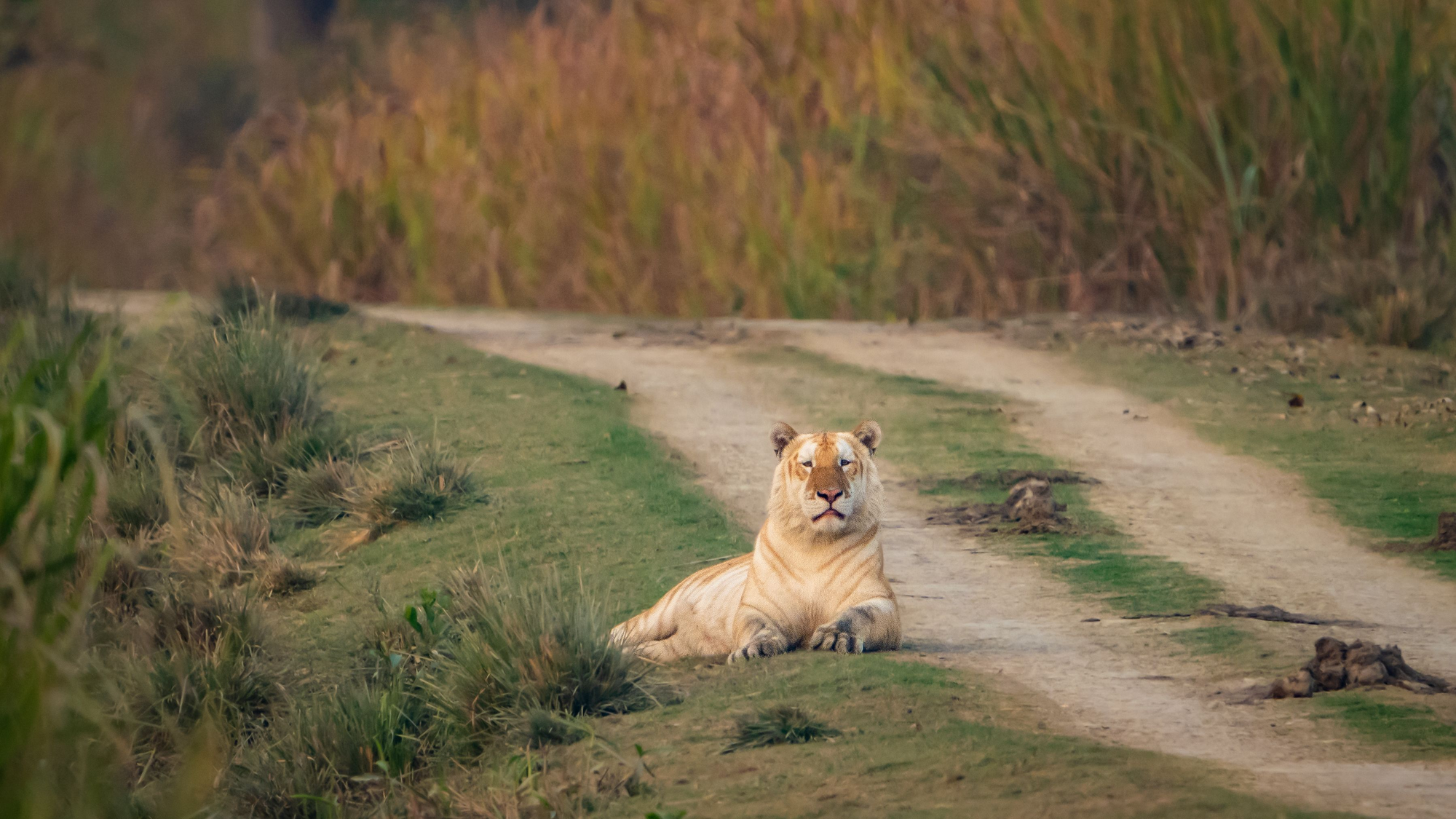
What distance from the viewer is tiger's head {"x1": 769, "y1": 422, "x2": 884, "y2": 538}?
17.6 ft

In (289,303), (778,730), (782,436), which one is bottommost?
(778,730)

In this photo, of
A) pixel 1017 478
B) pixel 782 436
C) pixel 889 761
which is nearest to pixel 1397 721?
pixel 889 761

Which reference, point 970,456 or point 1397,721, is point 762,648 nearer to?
point 1397,721

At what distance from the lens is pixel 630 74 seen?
1591 cm

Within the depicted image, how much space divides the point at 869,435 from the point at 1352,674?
1.60m

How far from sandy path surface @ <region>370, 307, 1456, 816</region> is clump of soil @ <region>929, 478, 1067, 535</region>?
0.57 feet

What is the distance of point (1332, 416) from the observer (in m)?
9.78

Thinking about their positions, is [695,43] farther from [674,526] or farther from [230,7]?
[230,7]

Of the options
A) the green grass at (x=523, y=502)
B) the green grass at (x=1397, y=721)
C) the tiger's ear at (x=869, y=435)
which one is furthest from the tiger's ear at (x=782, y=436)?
the green grass at (x=1397, y=721)

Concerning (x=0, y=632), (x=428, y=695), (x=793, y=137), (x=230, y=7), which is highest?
(x=230, y=7)

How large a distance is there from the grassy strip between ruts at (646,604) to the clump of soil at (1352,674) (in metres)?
0.80

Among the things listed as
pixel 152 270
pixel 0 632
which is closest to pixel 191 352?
pixel 0 632

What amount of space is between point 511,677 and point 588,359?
629cm

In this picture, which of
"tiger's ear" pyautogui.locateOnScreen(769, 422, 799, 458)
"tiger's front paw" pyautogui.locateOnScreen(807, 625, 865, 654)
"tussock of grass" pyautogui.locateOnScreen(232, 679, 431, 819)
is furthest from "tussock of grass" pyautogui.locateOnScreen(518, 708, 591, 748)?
"tiger's ear" pyautogui.locateOnScreen(769, 422, 799, 458)
